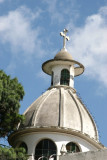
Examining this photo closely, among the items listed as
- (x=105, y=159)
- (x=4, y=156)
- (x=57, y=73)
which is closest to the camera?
(x=105, y=159)

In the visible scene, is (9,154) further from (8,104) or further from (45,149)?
(45,149)

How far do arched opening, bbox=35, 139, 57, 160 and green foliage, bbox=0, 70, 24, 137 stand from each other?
234 cm

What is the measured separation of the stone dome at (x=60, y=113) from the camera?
25.8 m

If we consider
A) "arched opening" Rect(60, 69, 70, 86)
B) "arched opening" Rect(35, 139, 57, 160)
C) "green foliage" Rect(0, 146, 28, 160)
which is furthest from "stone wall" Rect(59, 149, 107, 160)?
"arched opening" Rect(60, 69, 70, 86)

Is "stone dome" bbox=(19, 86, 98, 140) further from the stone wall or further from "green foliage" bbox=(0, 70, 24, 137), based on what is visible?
the stone wall

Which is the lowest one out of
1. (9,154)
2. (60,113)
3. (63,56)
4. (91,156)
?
(91,156)

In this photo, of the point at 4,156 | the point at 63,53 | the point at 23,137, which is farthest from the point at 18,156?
the point at 63,53

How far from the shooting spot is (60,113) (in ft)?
85.8

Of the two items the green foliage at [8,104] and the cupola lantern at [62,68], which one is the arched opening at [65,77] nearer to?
the cupola lantern at [62,68]

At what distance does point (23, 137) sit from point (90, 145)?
367cm

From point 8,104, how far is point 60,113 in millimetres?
4163

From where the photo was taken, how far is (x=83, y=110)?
27250 millimetres

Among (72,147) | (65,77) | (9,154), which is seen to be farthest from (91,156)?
(65,77)

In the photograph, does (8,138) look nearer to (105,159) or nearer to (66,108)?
(66,108)
